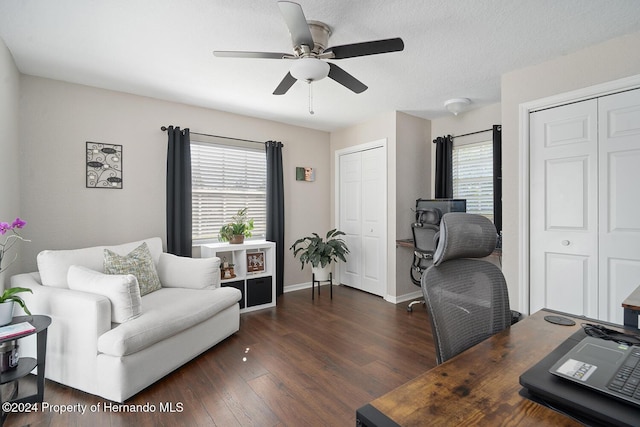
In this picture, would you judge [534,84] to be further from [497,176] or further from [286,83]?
[286,83]

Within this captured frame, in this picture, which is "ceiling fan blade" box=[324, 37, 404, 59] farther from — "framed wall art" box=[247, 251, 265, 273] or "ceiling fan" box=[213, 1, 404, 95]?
"framed wall art" box=[247, 251, 265, 273]

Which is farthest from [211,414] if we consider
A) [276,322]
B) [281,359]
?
[276,322]

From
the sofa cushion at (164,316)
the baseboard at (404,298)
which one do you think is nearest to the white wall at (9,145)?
the sofa cushion at (164,316)

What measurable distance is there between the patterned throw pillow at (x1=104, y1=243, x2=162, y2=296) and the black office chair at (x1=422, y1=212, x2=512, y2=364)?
2.54 metres

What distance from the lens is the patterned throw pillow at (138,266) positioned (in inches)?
103

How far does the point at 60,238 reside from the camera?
9.84ft

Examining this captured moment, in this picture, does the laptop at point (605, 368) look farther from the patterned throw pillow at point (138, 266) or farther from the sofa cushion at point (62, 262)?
the sofa cushion at point (62, 262)

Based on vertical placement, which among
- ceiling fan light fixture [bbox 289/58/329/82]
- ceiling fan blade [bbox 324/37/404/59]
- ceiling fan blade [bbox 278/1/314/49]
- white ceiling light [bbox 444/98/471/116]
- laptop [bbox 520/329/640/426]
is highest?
white ceiling light [bbox 444/98/471/116]

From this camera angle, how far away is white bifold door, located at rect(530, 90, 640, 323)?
2283 mm

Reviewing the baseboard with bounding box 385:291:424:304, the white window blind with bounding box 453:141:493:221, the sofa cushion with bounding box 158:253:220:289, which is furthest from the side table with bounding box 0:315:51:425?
the white window blind with bounding box 453:141:493:221

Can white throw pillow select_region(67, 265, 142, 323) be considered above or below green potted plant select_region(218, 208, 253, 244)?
below

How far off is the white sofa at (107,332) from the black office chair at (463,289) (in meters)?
1.90

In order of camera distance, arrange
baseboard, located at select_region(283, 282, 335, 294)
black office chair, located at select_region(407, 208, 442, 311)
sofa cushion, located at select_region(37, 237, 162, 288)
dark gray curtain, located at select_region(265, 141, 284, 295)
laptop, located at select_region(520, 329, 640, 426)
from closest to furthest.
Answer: laptop, located at select_region(520, 329, 640, 426), sofa cushion, located at select_region(37, 237, 162, 288), black office chair, located at select_region(407, 208, 442, 311), dark gray curtain, located at select_region(265, 141, 284, 295), baseboard, located at select_region(283, 282, 335, 294)

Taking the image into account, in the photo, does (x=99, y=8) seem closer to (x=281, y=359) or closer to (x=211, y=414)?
(x=211, y=414)
